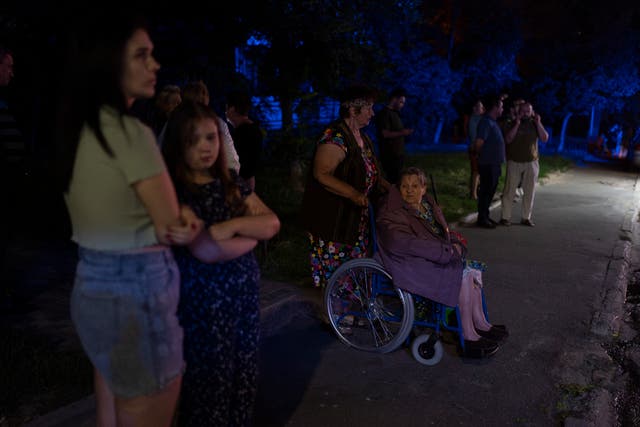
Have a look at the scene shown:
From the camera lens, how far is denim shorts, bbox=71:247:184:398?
1951mm

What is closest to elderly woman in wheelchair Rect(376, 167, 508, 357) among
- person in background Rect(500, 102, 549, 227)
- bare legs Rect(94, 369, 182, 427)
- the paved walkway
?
the paved walkway

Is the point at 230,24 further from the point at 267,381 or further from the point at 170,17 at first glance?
the point at 267,381

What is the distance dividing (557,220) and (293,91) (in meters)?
5.20

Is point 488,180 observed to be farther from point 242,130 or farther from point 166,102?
point 166,102

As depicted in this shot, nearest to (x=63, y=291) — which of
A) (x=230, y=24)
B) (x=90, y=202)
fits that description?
(x=90, y=202)

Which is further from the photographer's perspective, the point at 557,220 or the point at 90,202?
the point at 557,220

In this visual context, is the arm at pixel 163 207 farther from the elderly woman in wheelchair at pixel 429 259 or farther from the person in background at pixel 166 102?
the person in background at pixel 166 102

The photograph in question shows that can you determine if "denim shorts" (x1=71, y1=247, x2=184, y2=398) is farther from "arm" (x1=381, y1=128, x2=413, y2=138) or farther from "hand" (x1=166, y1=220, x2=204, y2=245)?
"arm" (x1=381, y1=128, x2=413, y2=138)

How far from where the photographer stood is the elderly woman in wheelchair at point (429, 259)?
13.5 ft

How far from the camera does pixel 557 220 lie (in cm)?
993

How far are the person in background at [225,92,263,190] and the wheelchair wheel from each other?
165 cm

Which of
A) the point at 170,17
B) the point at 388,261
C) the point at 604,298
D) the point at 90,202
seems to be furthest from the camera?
the point at 170,17

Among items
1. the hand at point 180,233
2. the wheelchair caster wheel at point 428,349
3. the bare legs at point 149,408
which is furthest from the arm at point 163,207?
the wheelchair caster wheel at point 428,349

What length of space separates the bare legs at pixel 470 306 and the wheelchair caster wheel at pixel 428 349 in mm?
250
